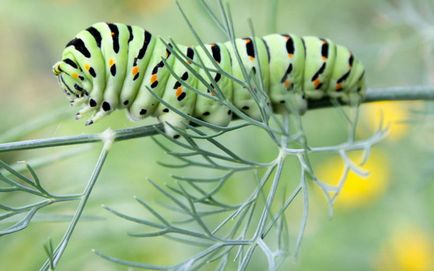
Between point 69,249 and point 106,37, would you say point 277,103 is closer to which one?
point 106,37

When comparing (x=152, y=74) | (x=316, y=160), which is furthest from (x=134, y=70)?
(x=316, y=160)

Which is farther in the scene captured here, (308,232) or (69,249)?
(308,232)

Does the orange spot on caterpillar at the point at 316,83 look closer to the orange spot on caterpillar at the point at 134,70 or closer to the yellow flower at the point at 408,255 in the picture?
the orange spot on caterpillar at the point at 134,70

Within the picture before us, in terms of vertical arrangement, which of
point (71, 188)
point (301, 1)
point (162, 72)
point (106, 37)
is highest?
point (301, 1)

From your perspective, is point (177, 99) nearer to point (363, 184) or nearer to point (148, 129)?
point (148, 129)

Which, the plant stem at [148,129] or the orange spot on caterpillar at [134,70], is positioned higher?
the orange spot on caterpillar at [134,70]

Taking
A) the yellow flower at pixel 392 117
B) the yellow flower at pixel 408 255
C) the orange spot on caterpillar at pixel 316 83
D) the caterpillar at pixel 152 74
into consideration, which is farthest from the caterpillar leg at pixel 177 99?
the yellow flower at pixel 408 255

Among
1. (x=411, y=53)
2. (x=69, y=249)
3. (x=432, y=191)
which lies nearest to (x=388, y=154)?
(x=432, y=191)
